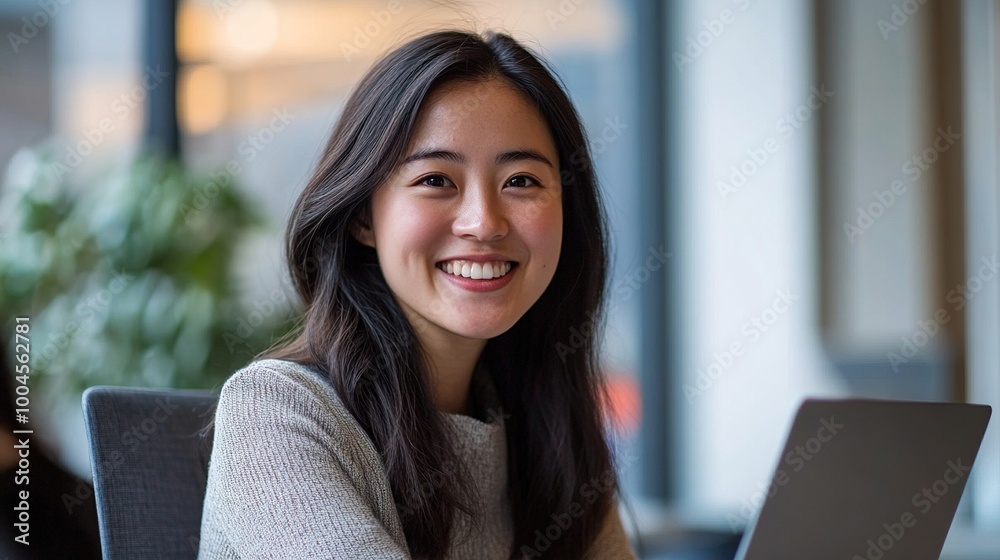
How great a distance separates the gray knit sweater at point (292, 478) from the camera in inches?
44.8

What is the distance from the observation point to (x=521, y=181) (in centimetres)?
142

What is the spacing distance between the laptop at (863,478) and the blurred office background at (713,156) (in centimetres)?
192

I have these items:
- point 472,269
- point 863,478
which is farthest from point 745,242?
point 863,478

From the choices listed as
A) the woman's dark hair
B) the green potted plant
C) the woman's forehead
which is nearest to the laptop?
the woman's dark hair

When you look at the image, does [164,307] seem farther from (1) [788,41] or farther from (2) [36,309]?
(1) [788,41]

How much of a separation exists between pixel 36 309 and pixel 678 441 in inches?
108

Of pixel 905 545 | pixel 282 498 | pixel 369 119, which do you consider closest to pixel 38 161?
pixel 369 119

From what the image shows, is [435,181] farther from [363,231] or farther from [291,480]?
[291,480]

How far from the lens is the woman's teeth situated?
138 cm

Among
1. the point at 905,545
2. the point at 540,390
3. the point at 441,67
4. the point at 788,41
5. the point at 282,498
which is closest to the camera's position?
the point at 282,498

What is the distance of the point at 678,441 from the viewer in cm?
434

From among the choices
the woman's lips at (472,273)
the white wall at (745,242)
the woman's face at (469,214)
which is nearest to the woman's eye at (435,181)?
the woman's face at (469,214)

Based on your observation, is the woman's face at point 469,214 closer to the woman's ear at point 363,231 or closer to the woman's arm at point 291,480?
the woman's ear at point 363,231

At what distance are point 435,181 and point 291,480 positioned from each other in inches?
17.4
